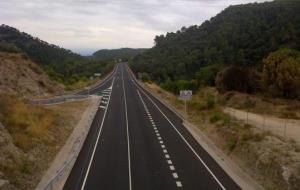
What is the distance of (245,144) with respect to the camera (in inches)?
1059

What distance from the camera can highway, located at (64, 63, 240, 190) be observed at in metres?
20.6

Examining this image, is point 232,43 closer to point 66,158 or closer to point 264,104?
point 264,104

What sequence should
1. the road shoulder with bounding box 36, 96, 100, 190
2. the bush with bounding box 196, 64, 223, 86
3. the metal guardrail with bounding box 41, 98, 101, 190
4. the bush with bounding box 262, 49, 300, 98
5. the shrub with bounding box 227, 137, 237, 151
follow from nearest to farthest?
the metal guardrail with bounding box 41, 98, 101, 190, the road shoulder with bounding box 36, 96, 100, 190, the shrub with bounding box 227, 137, 237, 151, the bush with bounding box 262, 49, 300, 98, the bush with bounding box 196, 64, 223, 86

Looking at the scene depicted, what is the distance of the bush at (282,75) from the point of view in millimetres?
63281

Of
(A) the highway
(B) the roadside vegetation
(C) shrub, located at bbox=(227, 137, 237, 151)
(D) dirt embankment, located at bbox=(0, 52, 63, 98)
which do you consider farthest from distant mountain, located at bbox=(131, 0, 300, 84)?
(C) shrub, located at bbox=(227, 137, 237, 151)

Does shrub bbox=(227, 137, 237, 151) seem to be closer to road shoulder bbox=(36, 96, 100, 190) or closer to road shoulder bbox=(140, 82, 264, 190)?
road shoulder bbox=(140, 82, 264, 190)

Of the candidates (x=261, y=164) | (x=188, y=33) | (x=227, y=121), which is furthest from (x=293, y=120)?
(x=188, y=33)

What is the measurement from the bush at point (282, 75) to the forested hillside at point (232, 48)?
2.00 feet

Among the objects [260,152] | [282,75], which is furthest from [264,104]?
[260,152]

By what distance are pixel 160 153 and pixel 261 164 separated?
6192 mm

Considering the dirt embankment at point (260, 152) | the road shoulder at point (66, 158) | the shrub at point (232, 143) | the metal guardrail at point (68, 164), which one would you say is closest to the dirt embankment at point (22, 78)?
the road shoulder at point (66, 158)

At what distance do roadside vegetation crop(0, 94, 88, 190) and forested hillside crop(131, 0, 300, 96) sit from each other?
3808 centimetres

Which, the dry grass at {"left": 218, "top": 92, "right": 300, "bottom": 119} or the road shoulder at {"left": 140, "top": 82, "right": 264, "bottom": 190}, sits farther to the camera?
the dry grass at {"left": 218, "top": 92, "right": 300, "bottom": 119}

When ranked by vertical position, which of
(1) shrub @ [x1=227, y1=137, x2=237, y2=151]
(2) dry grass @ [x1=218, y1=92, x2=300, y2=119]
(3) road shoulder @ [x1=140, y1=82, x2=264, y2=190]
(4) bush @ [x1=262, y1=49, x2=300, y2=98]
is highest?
(4) bush @ [x1=262, y1=49, x2=300, y2=98]
